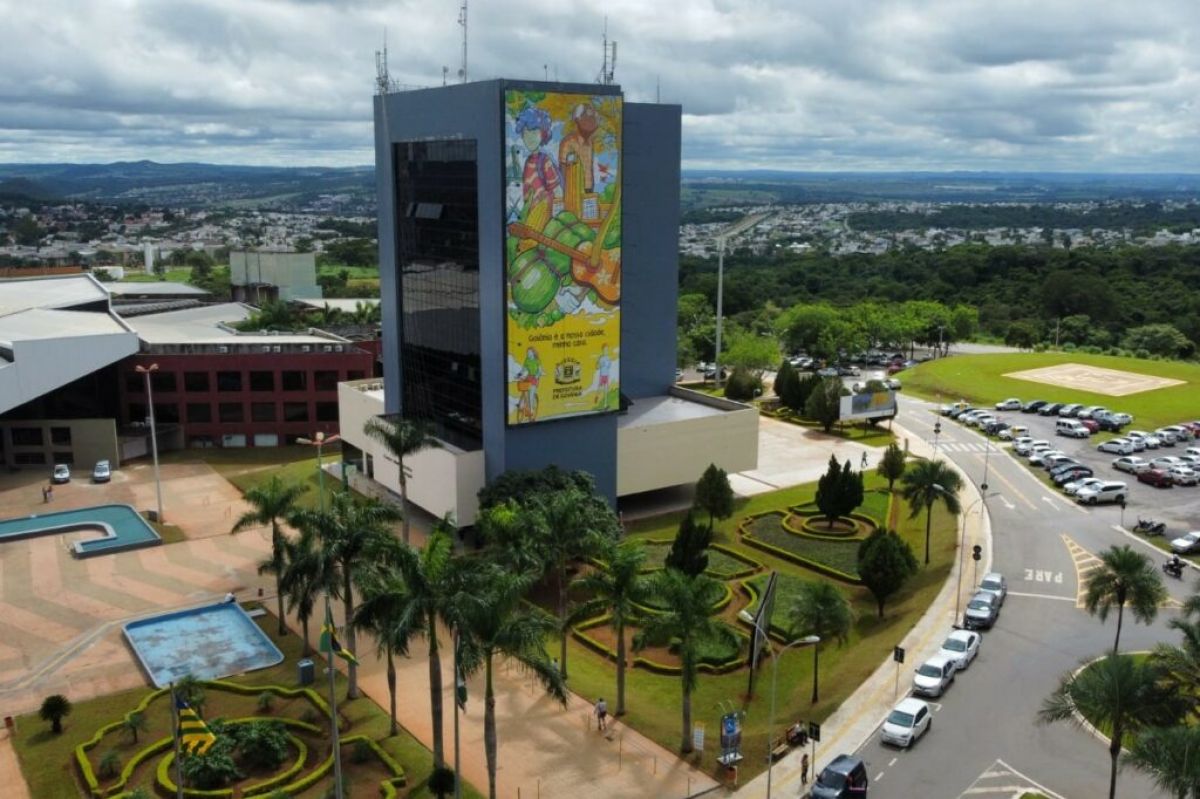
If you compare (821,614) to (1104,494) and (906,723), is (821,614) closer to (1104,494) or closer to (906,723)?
(906,723)

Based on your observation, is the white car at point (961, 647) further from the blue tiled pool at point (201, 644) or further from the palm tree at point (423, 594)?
the blue tiled pool at point (201, 644)

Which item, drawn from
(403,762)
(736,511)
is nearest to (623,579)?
(403,762)

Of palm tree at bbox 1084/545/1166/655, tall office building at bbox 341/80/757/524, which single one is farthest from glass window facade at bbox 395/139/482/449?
palm tree at bbox 1084/545/1166/655

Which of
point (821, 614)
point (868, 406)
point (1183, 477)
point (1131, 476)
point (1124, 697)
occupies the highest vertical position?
point (1124, 697)

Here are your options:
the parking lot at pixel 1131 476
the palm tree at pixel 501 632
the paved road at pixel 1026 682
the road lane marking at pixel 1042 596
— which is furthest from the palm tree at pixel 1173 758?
the parking lot at pixel 1131 476

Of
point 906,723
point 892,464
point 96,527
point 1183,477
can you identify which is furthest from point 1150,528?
point 96,527

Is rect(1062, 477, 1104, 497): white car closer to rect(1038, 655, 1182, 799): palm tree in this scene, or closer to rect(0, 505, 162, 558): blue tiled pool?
rect(1038, 655, 1182, 799): palm tree
